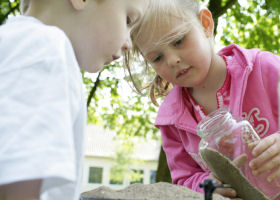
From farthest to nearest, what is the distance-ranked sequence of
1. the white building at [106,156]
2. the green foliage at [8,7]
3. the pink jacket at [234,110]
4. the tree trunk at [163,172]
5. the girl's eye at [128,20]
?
the white building at [106,156], the green foliage at [8,7], the tree trunk at [163,172], the pink jacket at [234,110], the girl's eye at [128,20]

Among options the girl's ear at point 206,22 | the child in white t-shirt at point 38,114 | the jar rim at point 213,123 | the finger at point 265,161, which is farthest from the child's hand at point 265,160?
the girl's ear at point 206,22

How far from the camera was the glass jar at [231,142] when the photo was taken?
2.89 ft

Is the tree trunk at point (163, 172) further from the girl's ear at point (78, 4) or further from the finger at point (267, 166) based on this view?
the girl's ear at point (78, 4)

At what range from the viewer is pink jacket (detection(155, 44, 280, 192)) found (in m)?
1.28

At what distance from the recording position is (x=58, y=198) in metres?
0.55

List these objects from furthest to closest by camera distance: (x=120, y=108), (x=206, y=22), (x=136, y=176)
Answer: (x=136, y=176)
(x=120, y=108)
(x=206, y=22)

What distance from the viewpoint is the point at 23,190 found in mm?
511

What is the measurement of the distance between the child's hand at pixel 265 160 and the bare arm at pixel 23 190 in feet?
1.78

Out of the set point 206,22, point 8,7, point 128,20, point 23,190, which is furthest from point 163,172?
point 8,7

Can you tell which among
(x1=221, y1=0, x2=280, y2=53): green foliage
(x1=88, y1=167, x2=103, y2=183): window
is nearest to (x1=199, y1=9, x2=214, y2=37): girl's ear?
(x1=221, y1=0, x2=280, y2=53): green foliage

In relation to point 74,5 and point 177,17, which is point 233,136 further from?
point 177,17

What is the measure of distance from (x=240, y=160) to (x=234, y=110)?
1.45ft

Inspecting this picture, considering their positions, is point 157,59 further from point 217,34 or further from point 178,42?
point 217,34

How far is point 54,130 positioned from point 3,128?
0.07 m
